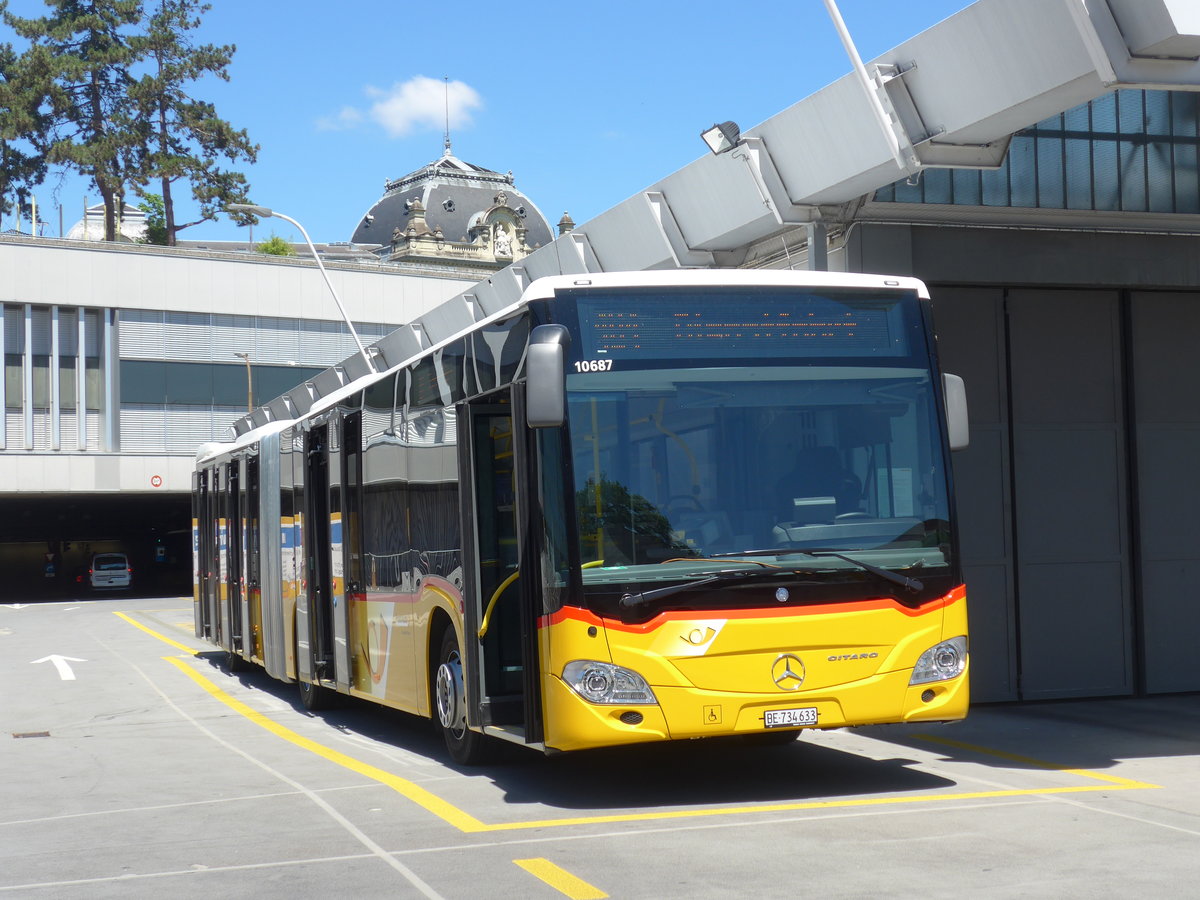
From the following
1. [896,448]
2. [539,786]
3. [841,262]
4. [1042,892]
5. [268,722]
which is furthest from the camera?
[268,722]

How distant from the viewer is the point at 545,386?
8508 mm

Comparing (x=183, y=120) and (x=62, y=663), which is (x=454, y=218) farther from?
(x=62, y=663)

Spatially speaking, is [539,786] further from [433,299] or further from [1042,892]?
[433,299]

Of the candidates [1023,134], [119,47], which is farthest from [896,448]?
[119,47]

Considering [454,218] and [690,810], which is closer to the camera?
[690,810]

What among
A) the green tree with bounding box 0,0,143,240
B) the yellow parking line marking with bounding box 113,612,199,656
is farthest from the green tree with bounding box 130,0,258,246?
the yellow parking line marking with bounding box 113,612,199,656

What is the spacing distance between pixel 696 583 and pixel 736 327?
1.55 meters

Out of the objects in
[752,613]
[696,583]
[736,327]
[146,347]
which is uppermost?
[146,347]

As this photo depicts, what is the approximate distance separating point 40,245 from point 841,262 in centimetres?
4348

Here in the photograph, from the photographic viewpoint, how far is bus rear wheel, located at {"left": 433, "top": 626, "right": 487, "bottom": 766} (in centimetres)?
1071

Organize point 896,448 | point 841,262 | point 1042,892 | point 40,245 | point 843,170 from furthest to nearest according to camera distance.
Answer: point 40,245 < point 841,262 < point 843,170 < point 896,448 < point 1042,892

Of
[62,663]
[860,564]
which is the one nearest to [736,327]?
[860,564]

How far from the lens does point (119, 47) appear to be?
211ft

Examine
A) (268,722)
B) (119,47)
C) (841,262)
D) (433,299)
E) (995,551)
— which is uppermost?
(119,47)
